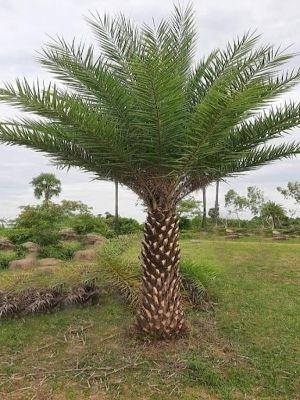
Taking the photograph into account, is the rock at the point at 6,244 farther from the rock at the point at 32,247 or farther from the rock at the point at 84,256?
the rock at the point at 84,256

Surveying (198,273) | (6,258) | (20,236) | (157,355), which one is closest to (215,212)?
(20,236)

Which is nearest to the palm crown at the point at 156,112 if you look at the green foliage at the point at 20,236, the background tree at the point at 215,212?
the green foliage at the point at 20,236

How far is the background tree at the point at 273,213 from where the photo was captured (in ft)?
101

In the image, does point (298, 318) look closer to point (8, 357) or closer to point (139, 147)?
point (139, 147)

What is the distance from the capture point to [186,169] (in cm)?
572

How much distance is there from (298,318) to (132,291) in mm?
2899

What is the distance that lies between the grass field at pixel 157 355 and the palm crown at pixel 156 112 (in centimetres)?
223

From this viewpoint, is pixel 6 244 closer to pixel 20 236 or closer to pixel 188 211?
pixel 20 236

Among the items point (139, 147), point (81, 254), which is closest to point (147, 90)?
point (139, 147)

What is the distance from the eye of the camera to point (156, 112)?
4988 mm

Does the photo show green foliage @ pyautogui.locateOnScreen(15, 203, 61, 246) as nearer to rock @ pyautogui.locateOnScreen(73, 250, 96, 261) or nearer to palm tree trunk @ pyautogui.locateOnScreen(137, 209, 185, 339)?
rock @ pyautogui.locateOnScreen(73, 250, 96, 261)

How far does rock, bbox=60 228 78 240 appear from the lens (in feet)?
62.9

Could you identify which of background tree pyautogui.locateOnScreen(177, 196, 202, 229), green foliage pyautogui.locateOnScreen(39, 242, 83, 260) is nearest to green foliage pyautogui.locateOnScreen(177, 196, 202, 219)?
background tree pyautogui.locateOnScreen(177, 196, 202, 229)

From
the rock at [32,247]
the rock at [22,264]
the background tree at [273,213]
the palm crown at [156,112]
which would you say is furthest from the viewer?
the background tree at [273,213]
